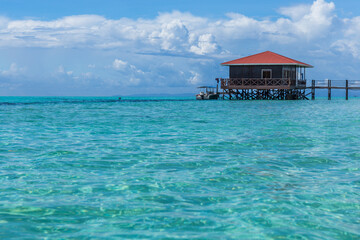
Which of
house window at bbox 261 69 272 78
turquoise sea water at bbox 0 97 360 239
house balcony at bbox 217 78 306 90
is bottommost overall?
turquoise sea water at bbox 0 97 360 239

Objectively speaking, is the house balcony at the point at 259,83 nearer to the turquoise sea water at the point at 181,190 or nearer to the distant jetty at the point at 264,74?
the distant jetty at the point at 264,74

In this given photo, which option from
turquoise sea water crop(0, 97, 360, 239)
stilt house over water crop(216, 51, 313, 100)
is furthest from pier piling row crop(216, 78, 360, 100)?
turquoise sea water crop(0, 97, 360, 239)

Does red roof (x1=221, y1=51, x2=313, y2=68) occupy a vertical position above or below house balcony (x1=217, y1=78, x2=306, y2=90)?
above

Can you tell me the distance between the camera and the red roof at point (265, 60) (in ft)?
147

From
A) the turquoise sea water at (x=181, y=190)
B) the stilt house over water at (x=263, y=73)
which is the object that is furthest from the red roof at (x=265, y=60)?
the turquoise sea water at (x=181, y=190)

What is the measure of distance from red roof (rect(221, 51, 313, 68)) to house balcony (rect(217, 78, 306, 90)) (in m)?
1.82

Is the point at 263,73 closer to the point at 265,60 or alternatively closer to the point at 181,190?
the point at 265,60

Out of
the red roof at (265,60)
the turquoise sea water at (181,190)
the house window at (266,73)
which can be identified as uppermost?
the red roof at (265,60)

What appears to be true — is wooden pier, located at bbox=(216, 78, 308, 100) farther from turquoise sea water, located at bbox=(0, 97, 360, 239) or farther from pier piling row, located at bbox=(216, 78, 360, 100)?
turquoise sea water, located at bbox=(0, 97, 360, 239)

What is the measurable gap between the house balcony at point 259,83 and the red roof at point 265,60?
5.97 feet

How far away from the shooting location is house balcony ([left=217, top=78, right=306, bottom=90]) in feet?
148

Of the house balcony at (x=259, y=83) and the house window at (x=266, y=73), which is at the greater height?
the house window at (x=266, y=73)

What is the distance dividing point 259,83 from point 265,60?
8.49 ft

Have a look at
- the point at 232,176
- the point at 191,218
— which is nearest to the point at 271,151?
the point at 232,176
